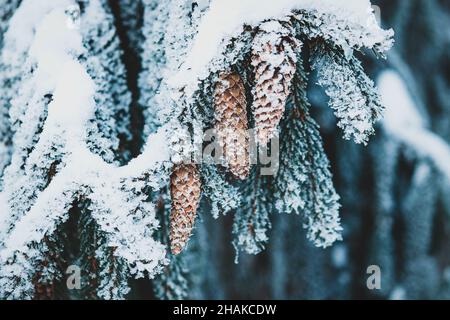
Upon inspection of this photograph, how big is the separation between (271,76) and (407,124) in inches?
48.7

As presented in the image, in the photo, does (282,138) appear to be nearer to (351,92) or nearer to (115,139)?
(351,92)

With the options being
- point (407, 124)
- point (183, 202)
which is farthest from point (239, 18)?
point (407, 124)

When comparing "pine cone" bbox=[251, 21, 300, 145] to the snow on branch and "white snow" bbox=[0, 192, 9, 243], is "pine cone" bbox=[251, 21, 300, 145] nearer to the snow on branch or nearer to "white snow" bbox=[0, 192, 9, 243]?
the snow on branch

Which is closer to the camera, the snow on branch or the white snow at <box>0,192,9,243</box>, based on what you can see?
the snow on branch

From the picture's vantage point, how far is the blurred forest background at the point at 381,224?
1.83 metres

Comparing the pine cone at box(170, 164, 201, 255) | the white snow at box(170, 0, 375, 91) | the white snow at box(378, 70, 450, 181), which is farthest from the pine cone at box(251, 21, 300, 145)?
the white snow at box(378, 70, 450, 181)

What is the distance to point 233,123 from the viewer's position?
808 millimetres

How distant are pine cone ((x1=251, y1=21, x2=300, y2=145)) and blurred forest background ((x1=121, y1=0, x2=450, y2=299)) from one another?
2.69 feet

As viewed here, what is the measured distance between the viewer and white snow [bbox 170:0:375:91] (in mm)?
786

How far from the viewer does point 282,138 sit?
0.99 metres

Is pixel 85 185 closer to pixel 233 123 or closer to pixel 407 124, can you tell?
pixel 233 123

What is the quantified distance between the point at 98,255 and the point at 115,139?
10.9 inches
